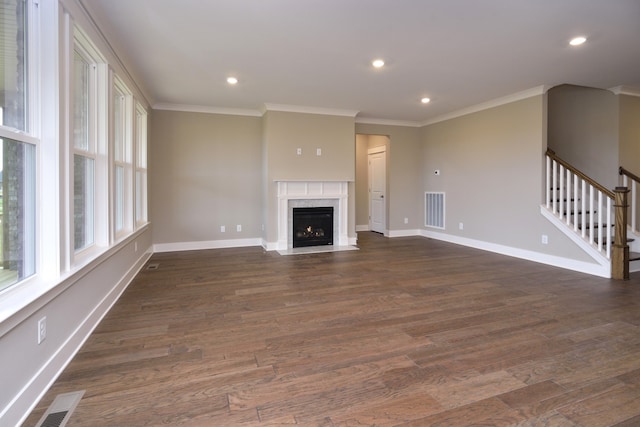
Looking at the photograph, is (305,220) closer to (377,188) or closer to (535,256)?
(377,188)

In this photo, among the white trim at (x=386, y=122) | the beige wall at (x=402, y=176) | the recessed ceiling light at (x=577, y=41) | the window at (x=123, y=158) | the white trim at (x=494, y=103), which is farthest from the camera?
the beige wall at (x=402, y=176)

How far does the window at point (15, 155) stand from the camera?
69.1 inches

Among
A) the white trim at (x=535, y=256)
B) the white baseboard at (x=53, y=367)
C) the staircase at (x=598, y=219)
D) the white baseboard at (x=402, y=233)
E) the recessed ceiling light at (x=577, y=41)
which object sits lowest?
the white baseboard at (x=53, y=367)

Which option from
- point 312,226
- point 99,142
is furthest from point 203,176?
point 99,142

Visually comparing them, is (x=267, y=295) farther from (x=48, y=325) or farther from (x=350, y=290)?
(x=48, y=325)

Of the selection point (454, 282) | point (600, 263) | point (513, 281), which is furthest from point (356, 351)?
point (600, 263)

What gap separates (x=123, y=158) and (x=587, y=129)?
274 inches

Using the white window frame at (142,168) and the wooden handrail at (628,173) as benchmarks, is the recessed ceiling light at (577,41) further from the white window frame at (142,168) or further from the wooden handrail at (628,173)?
the white window frame at (142,168)

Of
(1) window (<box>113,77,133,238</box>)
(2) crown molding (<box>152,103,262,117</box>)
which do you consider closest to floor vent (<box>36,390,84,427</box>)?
(1) window (<box>113,77,133,238</box>)

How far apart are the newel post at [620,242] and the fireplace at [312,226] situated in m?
4.11

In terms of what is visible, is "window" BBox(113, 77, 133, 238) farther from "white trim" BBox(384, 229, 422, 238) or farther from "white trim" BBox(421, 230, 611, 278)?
"white trim" BBox(421, 230, 611, 278)

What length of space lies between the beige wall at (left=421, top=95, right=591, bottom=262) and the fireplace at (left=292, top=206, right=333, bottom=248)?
8.13 feet

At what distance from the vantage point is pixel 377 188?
8086mm

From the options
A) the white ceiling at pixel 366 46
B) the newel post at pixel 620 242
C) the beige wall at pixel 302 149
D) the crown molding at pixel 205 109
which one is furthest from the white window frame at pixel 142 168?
the newel post at pixel 620 242
